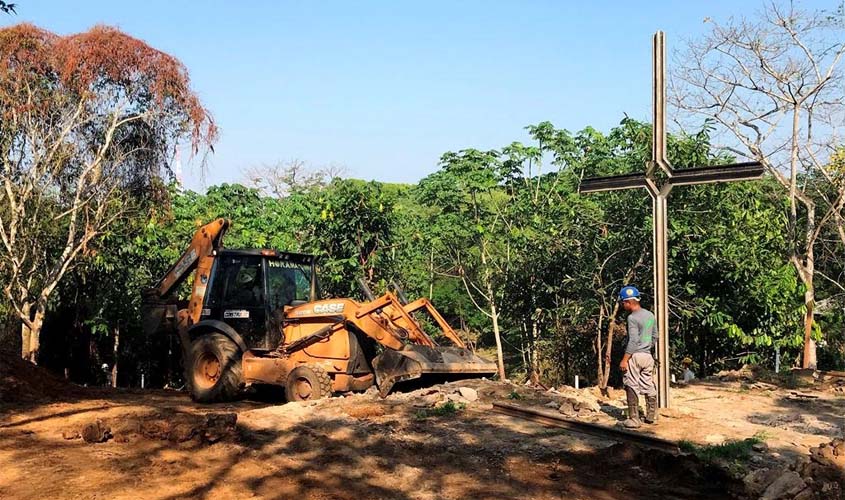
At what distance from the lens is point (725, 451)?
312 inches

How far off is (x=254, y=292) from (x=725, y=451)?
7985mm

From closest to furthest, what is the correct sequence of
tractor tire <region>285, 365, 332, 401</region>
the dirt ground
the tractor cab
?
the dirt ground, tractor tire <region>285, 365, 332, 401</region>, the tractor cab

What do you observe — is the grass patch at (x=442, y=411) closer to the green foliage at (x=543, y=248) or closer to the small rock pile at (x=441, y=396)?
the small rock pile at (x=441, y=396)

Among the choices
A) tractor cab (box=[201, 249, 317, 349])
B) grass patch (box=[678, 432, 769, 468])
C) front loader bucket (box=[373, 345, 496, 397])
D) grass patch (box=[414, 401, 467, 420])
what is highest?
tractor cab (box=[201, 249, 317, 349])

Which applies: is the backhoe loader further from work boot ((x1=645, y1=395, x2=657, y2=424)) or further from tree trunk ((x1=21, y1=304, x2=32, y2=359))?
tree trunk ((x1=21, y1=304, x2=32, y2=359))

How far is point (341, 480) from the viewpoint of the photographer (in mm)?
6957

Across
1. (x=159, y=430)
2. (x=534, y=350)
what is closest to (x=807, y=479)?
(x=159, y=430)

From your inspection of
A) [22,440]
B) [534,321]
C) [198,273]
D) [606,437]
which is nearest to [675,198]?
[534,321]

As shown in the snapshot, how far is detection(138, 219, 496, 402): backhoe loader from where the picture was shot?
12.0m

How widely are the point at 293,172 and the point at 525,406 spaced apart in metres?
33.9

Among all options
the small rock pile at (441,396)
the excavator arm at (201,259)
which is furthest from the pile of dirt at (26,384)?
the small rock pile at (441,396)

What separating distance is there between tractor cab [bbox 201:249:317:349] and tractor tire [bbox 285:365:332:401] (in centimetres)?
88

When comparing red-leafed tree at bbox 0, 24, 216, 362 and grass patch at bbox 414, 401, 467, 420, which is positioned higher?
red-leafed tree at bbox 0, 24, 216, 362

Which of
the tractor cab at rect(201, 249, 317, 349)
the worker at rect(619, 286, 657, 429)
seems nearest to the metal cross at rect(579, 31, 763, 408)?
the worker at rect(619, 286, 657, 429)
